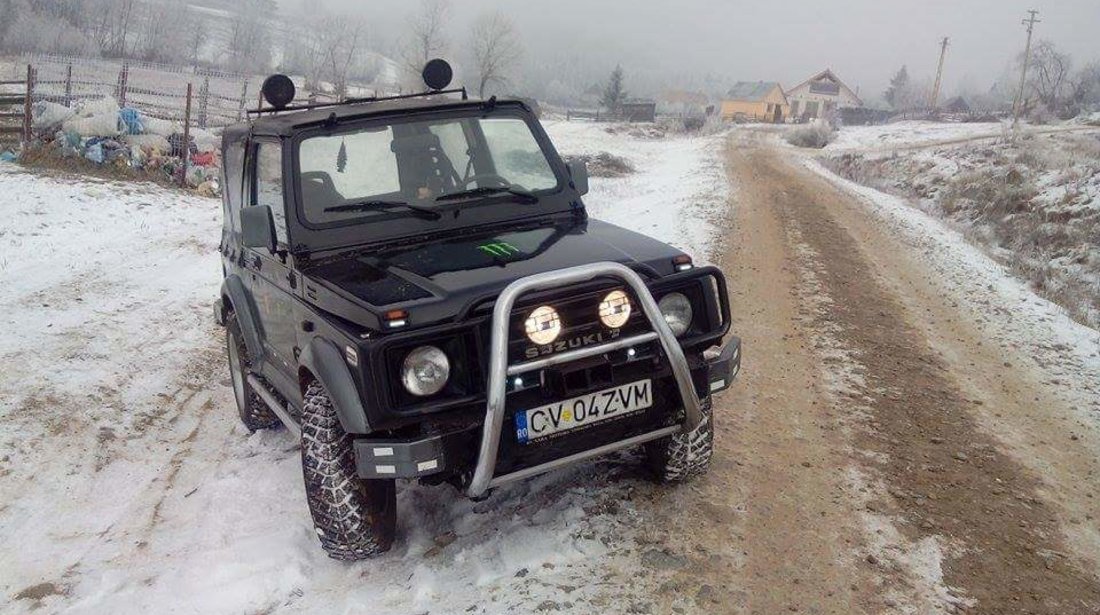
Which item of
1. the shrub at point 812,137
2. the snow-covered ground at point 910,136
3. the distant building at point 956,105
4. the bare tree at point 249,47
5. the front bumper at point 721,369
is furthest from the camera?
the distant building at point 956,105

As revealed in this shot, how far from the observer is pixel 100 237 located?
11352 mm

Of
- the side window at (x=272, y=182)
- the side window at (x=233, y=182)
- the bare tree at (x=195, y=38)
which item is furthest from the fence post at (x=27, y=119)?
the bare tree at (x=195, y=38)

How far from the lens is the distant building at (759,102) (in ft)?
303

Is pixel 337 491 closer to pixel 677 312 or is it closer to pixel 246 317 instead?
pixel 677 312

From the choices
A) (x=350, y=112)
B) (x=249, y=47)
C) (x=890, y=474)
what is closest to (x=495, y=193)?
(x=350, y=112)

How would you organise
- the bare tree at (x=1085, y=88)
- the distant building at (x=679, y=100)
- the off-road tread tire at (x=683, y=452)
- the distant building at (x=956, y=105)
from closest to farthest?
the off-road tread tire at (x=683, y=452) < the bare tree at (x=1085, y=88) < the distant building at (x=956, y=105) < the distant building at (x=679, y=100)

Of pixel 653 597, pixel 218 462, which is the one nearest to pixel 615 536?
pixel 653 597

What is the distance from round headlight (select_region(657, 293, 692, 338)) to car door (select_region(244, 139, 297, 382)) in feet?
6.36

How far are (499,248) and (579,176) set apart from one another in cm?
110

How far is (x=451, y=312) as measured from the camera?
329 cm

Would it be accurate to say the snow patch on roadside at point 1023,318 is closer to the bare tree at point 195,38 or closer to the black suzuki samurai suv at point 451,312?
the black suzuki samurai suv at point 451,312

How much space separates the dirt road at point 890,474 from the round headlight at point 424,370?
1.41m

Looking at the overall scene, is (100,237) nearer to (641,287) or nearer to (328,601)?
(328,601)

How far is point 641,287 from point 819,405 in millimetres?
2757
